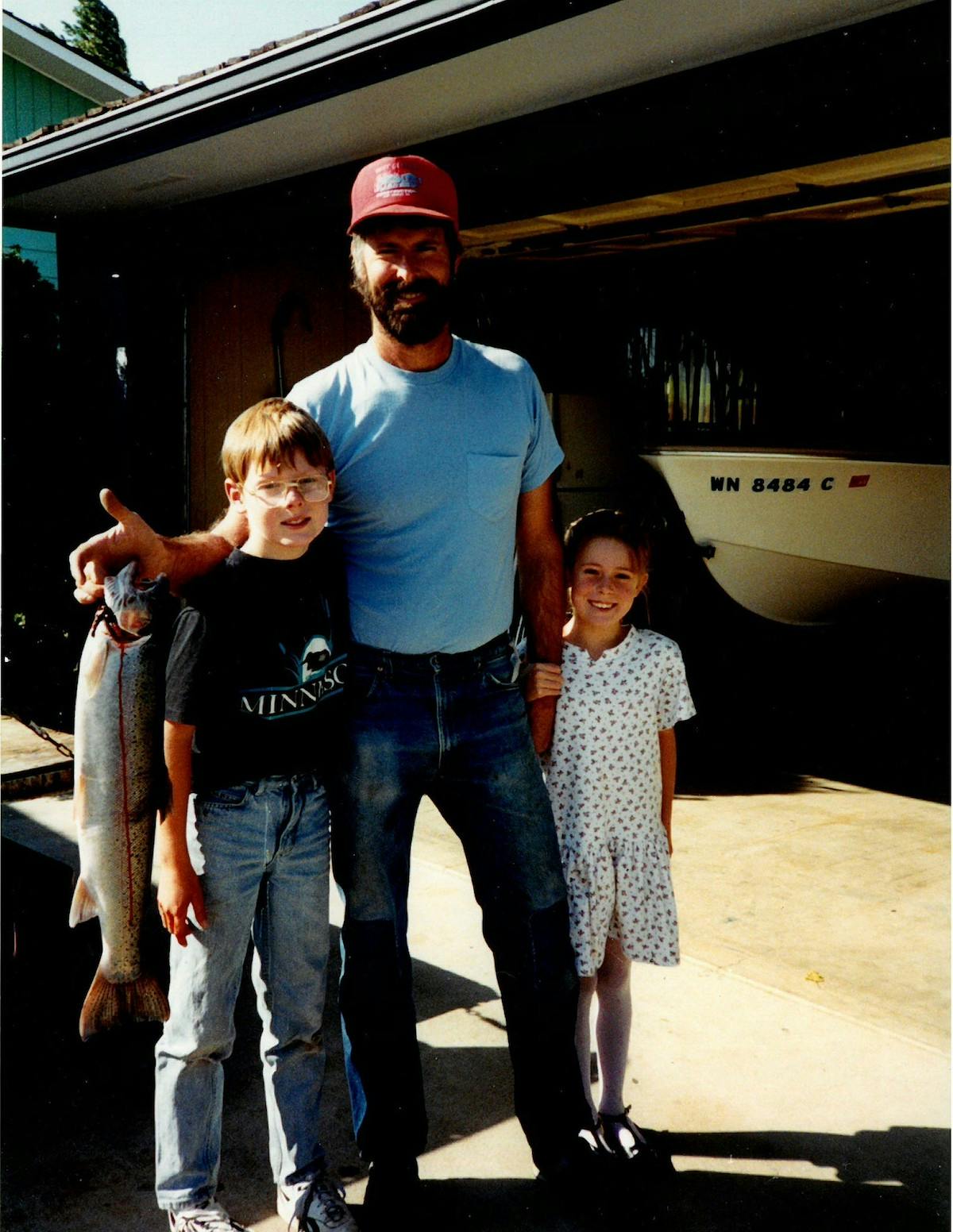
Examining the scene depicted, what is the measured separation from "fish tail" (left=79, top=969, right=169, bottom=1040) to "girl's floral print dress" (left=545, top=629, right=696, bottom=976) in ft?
3.22

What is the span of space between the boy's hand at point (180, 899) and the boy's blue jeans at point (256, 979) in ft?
0.11

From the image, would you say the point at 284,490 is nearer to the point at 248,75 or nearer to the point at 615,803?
the point at 615,803

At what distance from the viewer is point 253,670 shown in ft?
7.27

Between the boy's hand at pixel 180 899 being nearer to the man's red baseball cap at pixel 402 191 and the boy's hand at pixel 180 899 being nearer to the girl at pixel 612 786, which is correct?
the girl at pixel 612 786

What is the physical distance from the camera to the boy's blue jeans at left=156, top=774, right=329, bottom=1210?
2.23m

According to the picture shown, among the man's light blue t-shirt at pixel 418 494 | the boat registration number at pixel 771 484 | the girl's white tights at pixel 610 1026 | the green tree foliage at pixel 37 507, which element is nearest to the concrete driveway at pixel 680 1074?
the girl's white tights at pixel 610 1026

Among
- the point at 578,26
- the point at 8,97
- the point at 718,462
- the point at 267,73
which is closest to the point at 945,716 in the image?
the point at 718,462

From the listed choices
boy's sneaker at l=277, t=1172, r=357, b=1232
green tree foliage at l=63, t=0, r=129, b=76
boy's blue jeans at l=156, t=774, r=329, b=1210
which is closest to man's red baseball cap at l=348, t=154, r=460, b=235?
boy's blue jeans at l=156, t=774, r=329, b=1210

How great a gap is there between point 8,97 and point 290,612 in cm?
1487

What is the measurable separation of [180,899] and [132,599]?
582mm

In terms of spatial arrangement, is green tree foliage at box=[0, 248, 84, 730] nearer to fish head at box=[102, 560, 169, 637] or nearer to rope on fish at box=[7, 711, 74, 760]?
rope on fish at box=[7, 711, 74, 760]

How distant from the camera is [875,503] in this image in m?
6.95

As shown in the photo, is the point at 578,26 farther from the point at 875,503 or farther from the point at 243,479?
the point at 875,503

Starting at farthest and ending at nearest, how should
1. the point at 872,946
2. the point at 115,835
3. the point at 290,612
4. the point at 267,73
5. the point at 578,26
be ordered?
the point at 267,73 → the point at 578,26 → the point at 872,946 → the point at 290,612 → the point at 115,835
